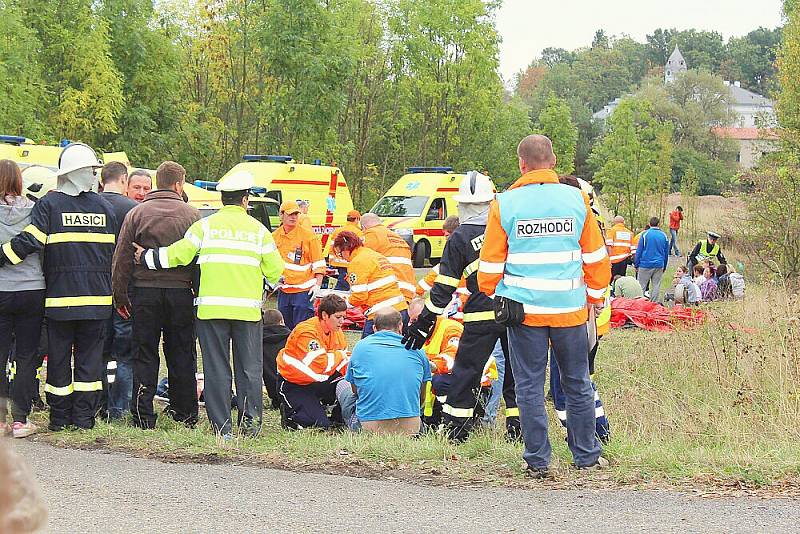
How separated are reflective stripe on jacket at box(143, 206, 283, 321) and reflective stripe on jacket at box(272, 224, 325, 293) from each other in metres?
4.89

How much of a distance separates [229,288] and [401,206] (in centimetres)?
2220

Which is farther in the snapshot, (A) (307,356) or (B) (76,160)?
(A) (307,356)

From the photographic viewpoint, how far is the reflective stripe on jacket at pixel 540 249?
6.52 meters

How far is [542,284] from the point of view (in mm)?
6520

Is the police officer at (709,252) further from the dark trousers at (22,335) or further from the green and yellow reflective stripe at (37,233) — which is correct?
the green and yellow reflective stripe at (37,233)

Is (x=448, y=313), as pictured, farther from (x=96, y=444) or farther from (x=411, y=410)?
(x=96, y=444)

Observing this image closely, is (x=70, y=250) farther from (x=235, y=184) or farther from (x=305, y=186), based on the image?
(x=305, y=186)

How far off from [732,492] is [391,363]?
10.4 ft

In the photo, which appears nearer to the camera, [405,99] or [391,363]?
[391,363]

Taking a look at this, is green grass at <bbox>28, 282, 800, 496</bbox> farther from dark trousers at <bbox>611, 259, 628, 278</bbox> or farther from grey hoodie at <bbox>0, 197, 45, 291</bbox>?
dark trousers at <bbox>611, 259, 628, 278</bbox>

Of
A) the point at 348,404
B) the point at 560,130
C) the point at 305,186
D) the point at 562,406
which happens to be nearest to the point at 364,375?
the point at 348,404

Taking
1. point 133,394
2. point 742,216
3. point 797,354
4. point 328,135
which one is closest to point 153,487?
point 133,394

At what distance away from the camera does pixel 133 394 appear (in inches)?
335

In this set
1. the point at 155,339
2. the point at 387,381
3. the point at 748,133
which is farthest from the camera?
the point at 748,133
